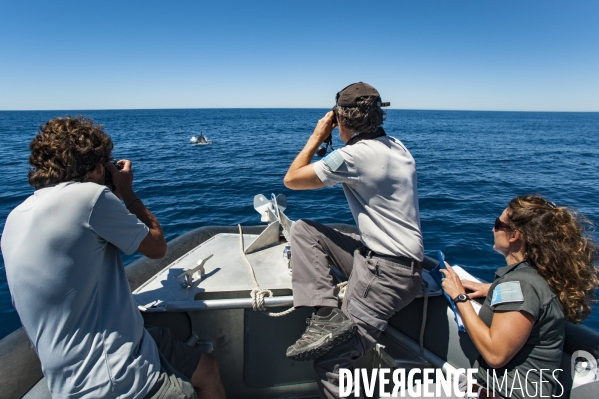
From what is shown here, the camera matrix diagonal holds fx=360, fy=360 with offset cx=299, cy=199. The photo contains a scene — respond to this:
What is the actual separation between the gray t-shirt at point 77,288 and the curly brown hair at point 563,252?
196 cm

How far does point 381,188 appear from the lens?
2086mm

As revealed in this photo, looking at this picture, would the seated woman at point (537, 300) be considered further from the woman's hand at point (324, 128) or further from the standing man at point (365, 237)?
the woman's hand at point (324, 128)

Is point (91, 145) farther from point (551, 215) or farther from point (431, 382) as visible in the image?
point (431, 382)

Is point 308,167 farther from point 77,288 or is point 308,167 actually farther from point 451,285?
point 77,288

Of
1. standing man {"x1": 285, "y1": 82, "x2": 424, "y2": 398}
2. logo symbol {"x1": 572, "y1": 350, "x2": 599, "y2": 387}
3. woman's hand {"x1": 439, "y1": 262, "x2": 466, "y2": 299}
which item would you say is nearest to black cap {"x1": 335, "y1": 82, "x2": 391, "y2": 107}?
standing man {"x1": 285, "y1": 82, "x2": 424, "y2": 398}

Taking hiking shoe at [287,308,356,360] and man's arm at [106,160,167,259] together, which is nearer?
man's arm at [106,160,167,259]

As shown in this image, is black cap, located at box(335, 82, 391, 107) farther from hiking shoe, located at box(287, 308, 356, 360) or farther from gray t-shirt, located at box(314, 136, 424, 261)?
hiking shoe, located at box(287, 308, 356, 360)

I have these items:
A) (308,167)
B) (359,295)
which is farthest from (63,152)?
(359,295)

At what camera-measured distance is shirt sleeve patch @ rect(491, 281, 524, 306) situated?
1757 millimetres

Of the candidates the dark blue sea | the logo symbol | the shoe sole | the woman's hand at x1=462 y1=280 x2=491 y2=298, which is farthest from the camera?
the dark blue sea

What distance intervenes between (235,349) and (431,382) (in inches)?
55.9

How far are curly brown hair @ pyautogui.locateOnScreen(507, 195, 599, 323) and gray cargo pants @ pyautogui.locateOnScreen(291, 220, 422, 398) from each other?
0.64m

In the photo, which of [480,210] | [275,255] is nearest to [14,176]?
[275,255]

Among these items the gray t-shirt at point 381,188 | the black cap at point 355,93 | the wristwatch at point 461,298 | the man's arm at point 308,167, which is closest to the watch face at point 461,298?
the wristwatch at point 461,298
